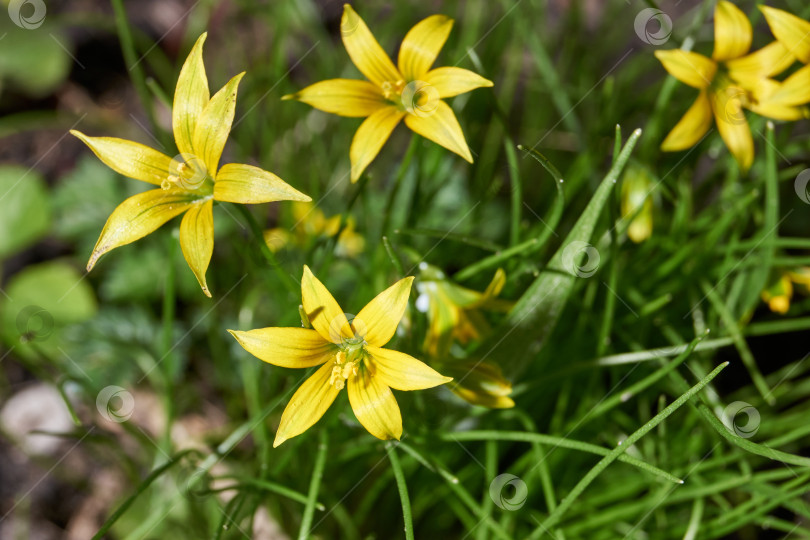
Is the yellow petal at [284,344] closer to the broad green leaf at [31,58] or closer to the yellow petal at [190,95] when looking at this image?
the yellow petal at [190,95]

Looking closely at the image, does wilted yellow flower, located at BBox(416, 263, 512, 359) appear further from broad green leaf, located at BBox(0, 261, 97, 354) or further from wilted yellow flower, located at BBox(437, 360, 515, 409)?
broad green leaf, located at BBox(0, 261, 97, 354)

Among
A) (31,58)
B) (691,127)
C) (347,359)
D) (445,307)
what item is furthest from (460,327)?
(31,58)

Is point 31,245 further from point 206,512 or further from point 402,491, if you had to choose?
point 402,491

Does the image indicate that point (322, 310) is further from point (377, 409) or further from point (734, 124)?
point (734, 124)

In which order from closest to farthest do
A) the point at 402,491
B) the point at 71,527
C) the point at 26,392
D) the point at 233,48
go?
the point at 402,491 → the point at 71,527 → the point at 26,392 → the point at 233,48

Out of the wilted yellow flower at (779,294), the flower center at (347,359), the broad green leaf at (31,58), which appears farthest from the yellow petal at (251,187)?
the broad green leaf at (31,58)

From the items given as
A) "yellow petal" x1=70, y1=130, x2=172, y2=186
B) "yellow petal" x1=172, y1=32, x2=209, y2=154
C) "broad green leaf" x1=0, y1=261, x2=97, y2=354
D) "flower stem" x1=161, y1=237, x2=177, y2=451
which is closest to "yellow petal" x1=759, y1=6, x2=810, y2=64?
"yellow petal" x1=172, y1=32, x2=209, y2=154

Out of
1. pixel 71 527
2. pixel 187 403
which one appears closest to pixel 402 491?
pixel 187 403

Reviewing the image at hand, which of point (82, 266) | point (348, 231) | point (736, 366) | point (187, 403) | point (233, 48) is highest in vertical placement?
point (233, 48)
